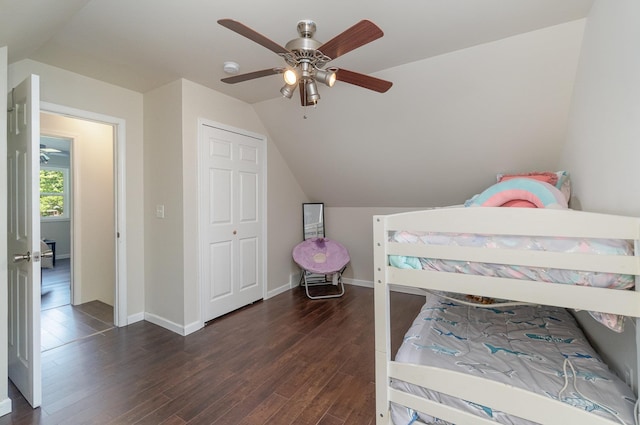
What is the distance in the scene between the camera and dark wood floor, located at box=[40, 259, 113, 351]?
2.59 metres

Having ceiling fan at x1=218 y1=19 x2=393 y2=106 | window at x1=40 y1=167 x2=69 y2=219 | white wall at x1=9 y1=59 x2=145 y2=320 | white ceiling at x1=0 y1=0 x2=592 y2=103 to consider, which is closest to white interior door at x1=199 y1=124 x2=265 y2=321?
white wall at x1=9 y1=59 x2=145 y2=320

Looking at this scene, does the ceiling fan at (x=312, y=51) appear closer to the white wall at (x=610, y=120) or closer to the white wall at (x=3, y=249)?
the white wall at (x=610, y=120)

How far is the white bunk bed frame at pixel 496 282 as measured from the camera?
0.90m

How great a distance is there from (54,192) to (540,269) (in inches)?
335

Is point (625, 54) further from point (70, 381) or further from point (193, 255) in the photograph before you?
point (70, 381)

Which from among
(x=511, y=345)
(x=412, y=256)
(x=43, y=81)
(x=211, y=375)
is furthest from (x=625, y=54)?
(x=43, y=81)

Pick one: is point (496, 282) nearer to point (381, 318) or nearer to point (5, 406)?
point (381, 318)

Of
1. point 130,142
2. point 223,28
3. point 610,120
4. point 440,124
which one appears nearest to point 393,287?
point 440,124

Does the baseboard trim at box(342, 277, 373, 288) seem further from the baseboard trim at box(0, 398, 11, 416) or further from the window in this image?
the window

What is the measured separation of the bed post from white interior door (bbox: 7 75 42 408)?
6.37ft

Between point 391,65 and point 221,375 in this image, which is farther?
point 391,65

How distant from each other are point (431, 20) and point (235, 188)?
2.38 metres

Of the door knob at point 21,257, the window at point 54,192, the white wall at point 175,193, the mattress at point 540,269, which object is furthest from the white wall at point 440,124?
the window at point 54,192

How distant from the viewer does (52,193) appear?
6270 millimetres
